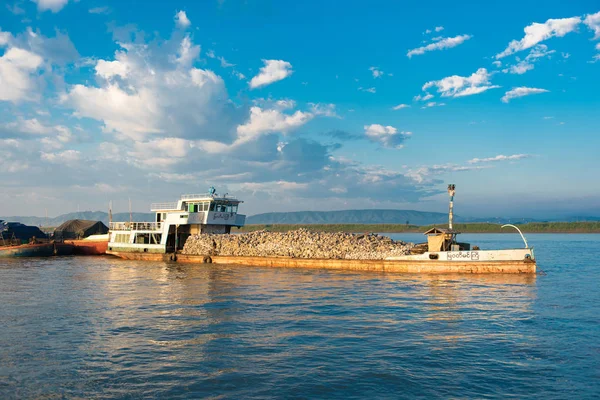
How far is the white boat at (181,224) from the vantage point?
158ft

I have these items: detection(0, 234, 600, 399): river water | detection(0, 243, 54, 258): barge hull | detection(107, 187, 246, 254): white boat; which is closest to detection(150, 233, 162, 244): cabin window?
detection(107, 187, 246, 254): white boat

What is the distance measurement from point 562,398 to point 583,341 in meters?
5.90

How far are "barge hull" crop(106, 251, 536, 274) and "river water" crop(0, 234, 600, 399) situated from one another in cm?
340

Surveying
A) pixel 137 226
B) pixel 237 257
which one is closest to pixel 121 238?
pixel 137 226

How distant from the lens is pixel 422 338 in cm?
1600

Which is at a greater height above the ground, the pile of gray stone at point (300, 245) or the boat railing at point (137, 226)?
the boat railing at point (137, 226)

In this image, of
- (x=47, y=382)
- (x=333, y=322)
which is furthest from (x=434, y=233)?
(x=47, y=382)

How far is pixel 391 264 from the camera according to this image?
117ft

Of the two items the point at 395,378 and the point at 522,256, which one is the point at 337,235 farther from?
the point at 395,378

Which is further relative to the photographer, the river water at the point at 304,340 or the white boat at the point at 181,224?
the white boat at the point at 181,224

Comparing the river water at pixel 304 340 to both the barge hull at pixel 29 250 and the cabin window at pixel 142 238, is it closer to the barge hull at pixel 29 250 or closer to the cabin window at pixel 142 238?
the cabin window at pixel 142 238

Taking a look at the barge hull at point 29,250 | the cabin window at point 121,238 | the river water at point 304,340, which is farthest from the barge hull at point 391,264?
the barge hull at point 29,250

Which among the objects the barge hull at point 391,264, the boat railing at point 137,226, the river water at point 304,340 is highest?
the boat railing at point 137,226

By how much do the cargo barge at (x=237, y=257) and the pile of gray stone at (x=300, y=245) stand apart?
3.79ft
